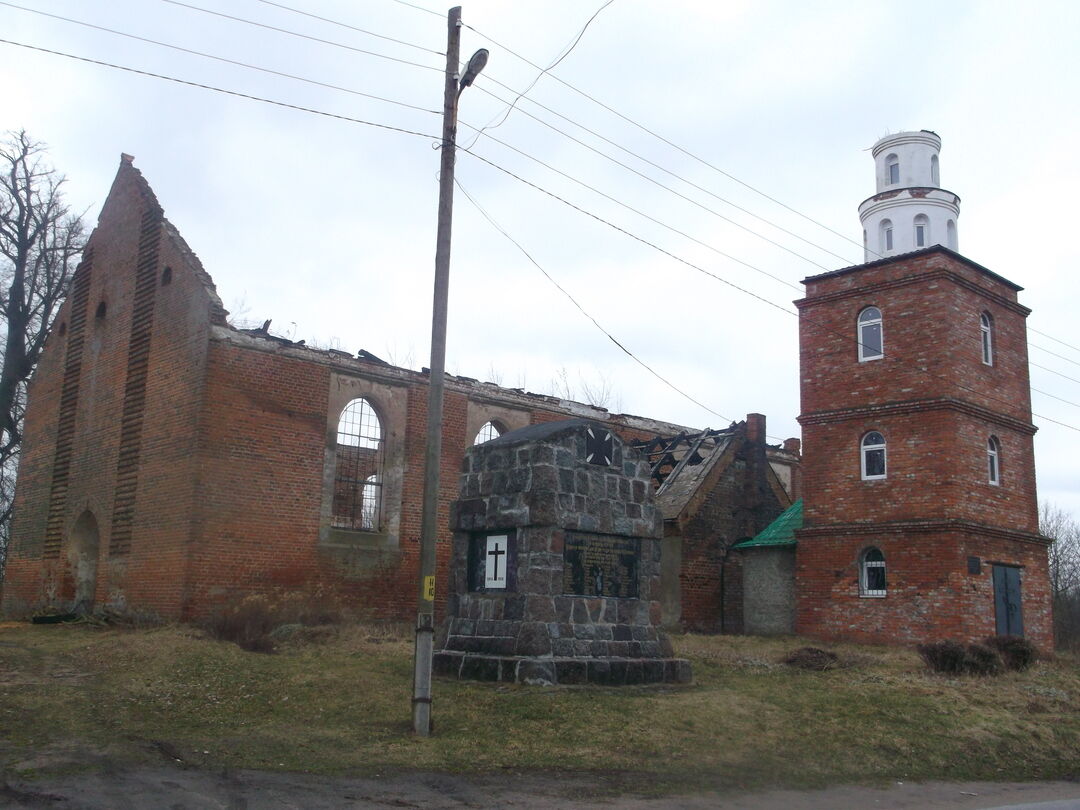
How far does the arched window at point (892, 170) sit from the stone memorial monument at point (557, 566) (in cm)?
1256

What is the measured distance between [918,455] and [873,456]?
1088 millimetres

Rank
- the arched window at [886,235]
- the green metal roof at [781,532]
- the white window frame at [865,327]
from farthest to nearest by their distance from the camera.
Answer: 1. the green metal roof at [781,532]
2. the arched window at [886,235]
3. the white window frame at [865,327]

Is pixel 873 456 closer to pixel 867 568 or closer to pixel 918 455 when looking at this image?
pixel 918 455

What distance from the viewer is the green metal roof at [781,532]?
2369 centimetres

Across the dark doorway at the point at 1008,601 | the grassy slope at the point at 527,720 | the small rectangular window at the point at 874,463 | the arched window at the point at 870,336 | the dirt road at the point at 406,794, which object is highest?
the arched window at the point at 870,336

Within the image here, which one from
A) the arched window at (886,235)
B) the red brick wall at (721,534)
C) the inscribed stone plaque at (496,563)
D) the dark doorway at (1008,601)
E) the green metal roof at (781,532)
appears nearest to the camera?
the inscribed stone plaque at (496,563)

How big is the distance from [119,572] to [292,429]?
4803 millimetres

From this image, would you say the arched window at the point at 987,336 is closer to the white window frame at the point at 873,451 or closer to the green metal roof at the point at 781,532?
the white window frame at the point at 873,451

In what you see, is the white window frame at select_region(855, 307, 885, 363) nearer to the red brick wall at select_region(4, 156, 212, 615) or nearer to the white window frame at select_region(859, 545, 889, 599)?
the white window frame at select_region(859, 545, 889, 599)

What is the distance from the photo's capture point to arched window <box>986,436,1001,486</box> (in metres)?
21.3

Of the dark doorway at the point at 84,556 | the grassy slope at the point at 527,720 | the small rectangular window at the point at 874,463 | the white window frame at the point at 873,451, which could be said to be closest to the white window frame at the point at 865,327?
the white window frame at the point at 873,451

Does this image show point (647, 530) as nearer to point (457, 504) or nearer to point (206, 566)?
point (457, 504)

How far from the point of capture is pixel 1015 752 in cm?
1192

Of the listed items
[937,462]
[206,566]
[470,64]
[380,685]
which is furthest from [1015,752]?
[206,566]
